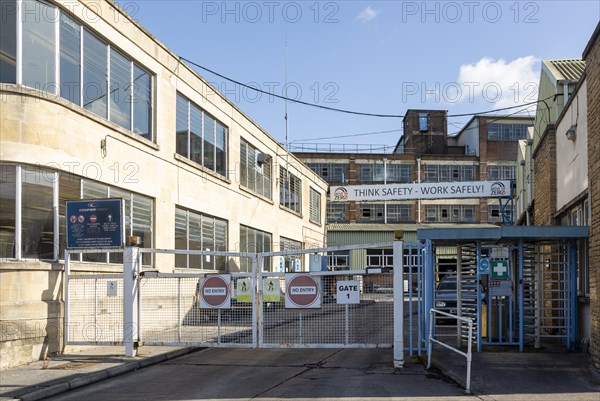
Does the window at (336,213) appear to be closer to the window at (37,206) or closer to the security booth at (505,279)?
the security booth at (505,279)

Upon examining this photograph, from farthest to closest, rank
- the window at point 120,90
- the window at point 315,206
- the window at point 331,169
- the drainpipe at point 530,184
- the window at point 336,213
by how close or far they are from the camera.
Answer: the window at point 331,169, the window at point 336,213, the window at point 315,206, the drainpipe at point 530,184, the window at point 120,90

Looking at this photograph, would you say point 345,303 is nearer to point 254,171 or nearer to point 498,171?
point 254,171

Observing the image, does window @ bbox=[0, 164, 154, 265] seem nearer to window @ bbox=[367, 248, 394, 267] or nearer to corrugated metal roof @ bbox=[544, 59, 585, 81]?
corrugated metal roof @ bbox=[544, 59, 585, 81]

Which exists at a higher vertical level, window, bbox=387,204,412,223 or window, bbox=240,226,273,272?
window, bbox=387,204,412,223

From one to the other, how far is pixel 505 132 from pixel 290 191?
3665 centimetres

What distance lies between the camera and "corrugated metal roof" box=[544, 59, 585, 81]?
19703 millimetres

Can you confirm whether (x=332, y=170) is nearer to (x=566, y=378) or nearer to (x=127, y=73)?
(x=127, y=73)

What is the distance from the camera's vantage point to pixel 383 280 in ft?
43.3

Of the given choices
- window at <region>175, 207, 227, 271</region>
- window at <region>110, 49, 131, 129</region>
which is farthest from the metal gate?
window at <region>175, 207, 227, 271</region>

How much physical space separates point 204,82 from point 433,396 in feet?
55.3

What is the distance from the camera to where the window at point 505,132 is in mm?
67375

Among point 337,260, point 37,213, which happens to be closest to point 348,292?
point 37,213

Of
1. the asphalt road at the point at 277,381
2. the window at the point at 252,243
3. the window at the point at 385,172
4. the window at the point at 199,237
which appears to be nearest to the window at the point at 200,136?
A: the window at the point at 199,237

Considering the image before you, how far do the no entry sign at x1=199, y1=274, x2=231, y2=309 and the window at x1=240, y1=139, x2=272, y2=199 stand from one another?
14725 mm
